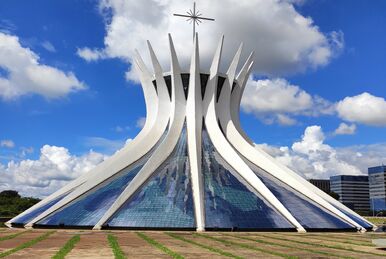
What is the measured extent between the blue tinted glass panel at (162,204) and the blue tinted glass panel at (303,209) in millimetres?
6635

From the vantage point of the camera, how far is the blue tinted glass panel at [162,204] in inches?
1053

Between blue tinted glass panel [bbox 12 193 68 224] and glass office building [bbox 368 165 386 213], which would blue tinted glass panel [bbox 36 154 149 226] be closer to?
blue tinted glass panel [bbox 12 193 68 224]

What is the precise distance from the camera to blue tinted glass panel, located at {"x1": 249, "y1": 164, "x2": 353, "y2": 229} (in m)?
28.3

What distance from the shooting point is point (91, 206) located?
28.9 metres

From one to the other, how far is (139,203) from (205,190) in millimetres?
4904

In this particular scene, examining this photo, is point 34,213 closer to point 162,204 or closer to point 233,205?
point 162,204

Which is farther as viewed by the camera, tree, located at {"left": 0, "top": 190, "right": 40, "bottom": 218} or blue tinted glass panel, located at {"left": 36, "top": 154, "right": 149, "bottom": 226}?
tree, located at {"left": 0, "top": 190, "right": 40, "bottom": 218}

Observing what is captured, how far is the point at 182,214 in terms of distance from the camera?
89.9ft

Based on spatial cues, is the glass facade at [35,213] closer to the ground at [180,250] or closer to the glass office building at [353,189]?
the ground at [180,250]

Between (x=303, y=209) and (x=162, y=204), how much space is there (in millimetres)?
10120

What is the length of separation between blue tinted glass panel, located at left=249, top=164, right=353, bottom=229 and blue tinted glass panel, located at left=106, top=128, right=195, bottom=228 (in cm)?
663

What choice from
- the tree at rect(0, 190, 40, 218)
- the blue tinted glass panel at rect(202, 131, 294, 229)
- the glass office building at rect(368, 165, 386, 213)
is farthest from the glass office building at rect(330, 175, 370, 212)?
the blue tinted glass panel at rect(202, 131, 294, 229)

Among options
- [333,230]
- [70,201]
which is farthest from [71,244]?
[333,230]

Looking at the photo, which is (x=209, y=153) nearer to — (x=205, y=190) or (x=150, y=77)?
(x=205, y=190)
